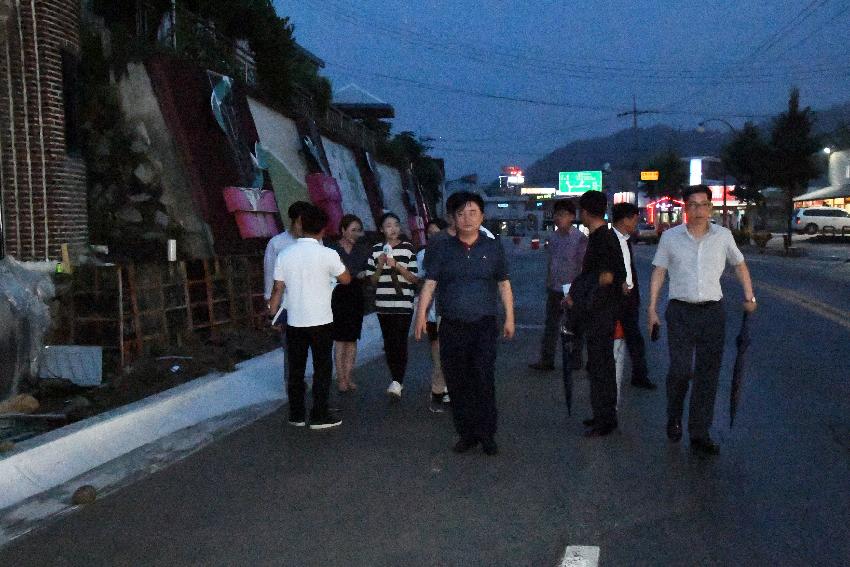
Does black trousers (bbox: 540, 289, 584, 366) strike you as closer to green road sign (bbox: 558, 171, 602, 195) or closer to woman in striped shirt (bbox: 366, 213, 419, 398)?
woman in striped shirt (bbox: 366, 213, 419, 398)

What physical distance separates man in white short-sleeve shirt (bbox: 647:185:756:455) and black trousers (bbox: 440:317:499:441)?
4.25 ft

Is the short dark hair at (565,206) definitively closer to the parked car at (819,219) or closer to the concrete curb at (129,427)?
the concrete curb at (129,427)

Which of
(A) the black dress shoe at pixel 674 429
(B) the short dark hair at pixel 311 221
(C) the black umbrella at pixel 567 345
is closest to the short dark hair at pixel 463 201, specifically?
(C) the black umbrella at pixel 567 345

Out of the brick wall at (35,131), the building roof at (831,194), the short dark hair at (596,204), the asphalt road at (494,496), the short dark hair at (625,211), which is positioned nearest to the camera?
the asphalt road at (494,496)

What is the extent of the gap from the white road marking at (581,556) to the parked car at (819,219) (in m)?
56.3

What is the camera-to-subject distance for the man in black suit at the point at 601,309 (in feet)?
24.3

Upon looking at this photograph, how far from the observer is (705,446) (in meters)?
6.75

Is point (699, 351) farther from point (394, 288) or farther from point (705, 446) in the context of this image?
point (394, 288)

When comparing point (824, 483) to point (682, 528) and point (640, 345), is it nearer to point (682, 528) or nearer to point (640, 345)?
point (682, 528)

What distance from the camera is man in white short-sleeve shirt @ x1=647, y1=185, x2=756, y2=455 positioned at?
22.1 ft

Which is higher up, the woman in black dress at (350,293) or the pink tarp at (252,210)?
the pink tarp at (252,210)

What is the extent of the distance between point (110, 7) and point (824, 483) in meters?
19.1

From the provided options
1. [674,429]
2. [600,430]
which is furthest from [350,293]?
[674,429]

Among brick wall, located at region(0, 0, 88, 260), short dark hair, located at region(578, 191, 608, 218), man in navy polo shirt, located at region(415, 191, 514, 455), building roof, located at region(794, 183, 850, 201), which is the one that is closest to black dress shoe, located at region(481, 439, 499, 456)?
man in navy polo shirt, located at region(415, 191, 514, 455)
